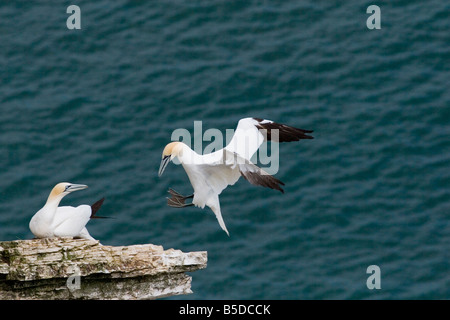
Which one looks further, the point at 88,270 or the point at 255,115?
the point at 255,115

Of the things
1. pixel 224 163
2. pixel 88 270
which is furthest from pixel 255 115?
pixel 88 270

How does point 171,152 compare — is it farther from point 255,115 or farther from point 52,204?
point 255,115

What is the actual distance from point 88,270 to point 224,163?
3.15 m

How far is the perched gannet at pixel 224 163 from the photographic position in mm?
16531

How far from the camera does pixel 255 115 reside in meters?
28.0

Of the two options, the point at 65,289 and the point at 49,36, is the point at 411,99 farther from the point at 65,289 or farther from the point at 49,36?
the point at 65,289

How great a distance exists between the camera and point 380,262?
24.9 m

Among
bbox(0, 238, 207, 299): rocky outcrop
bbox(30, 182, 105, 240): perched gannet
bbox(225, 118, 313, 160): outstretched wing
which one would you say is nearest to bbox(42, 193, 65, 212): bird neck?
bbox(30, 182, 105, 240): perched gannet

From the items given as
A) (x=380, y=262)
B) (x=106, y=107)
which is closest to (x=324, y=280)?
(x=380, y=262)

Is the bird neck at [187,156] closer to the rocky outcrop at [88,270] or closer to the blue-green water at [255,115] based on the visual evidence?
the rocky outcrop at [88,270]

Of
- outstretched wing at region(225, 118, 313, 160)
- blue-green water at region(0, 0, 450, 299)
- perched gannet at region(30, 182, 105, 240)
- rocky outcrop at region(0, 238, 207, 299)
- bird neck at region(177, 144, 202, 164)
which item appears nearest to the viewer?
rocky outcrop at region(0, 238, 207, 299)

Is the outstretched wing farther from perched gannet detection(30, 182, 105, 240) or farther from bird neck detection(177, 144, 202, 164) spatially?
perched gannet detection(30, 182, 105, 240)

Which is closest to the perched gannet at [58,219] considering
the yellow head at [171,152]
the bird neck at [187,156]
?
the yellow head at [171,152]

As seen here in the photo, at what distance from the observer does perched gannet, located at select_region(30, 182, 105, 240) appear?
1596cm
